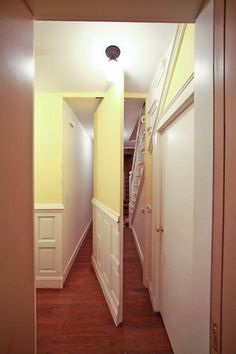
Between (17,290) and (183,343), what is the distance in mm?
1246

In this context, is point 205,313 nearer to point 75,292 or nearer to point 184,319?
point 184,319

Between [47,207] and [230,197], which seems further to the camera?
[47,207]

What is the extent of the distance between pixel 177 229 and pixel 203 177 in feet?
2.57

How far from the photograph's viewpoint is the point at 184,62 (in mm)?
1238

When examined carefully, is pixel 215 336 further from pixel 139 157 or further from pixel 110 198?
pixel 139 157

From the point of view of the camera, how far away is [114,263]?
2029 mm

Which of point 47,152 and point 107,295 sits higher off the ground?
point 47,152

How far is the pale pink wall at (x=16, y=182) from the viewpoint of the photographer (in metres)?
0.66

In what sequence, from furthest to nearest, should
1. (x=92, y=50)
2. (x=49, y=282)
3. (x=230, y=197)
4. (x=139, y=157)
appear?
(x=139, y=157), (x=49, y=282), (x=92, y=50), (x=230, y=197)

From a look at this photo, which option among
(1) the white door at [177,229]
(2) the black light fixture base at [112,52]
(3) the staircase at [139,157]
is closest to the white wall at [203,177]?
(1) the white door at [177,229]

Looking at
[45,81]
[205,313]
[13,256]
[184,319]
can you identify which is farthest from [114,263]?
[45,81]

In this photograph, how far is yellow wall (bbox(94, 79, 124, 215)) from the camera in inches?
75.8

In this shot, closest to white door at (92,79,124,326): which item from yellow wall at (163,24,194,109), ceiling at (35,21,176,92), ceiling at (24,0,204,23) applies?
ceiling at (35,21,176,92)

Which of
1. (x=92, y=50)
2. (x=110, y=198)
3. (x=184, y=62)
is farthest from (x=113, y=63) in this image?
(x=110, y=198)
